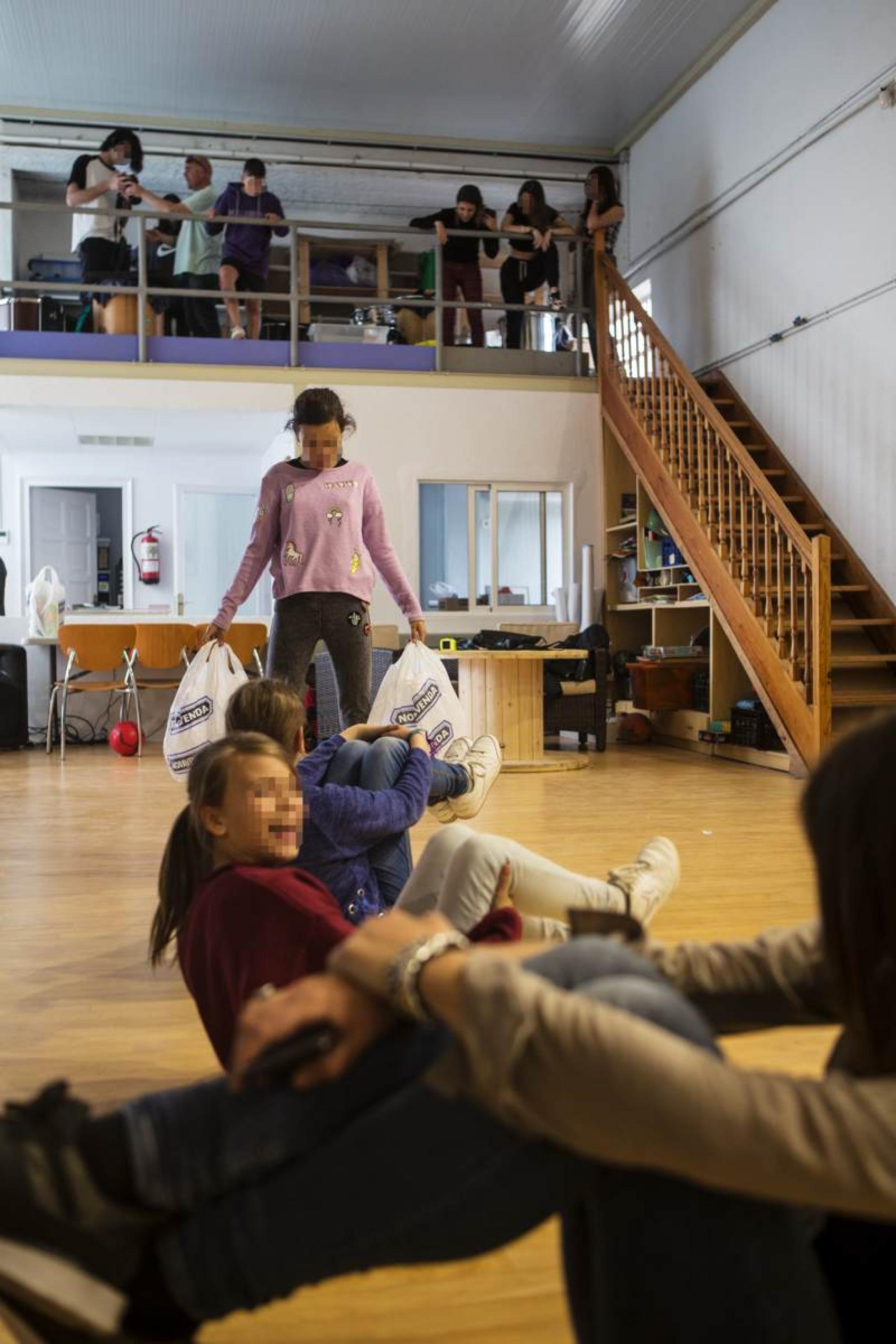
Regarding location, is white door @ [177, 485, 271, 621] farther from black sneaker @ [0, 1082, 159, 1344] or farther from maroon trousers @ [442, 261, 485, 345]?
black sneaker @ [0, 1082, 159, 1344]

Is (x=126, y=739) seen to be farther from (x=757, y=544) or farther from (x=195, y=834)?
(x=195, y=834)

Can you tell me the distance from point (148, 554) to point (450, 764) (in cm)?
998

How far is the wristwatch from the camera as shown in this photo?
2.98 ft

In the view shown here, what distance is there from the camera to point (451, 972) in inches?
34.6

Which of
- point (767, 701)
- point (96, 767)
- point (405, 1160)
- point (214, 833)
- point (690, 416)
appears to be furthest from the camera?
point (690, 416)

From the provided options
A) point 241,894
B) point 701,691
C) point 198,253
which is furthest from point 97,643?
point 241,894

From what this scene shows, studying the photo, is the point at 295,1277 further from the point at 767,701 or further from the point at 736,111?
the point at 736,111

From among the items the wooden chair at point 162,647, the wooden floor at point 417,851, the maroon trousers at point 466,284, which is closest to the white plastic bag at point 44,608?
the wooden chair at point 162,647

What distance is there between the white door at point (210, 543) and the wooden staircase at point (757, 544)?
4600mm

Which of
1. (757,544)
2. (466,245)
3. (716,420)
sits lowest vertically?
(757,544)

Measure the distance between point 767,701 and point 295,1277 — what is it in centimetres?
639

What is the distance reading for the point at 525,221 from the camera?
1006 cm

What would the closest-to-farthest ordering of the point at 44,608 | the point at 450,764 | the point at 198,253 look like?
1. the point at 450,764
2. the point at 44,608
3. the point at 198,253

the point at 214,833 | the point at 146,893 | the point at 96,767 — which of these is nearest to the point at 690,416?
the point at 96,767
